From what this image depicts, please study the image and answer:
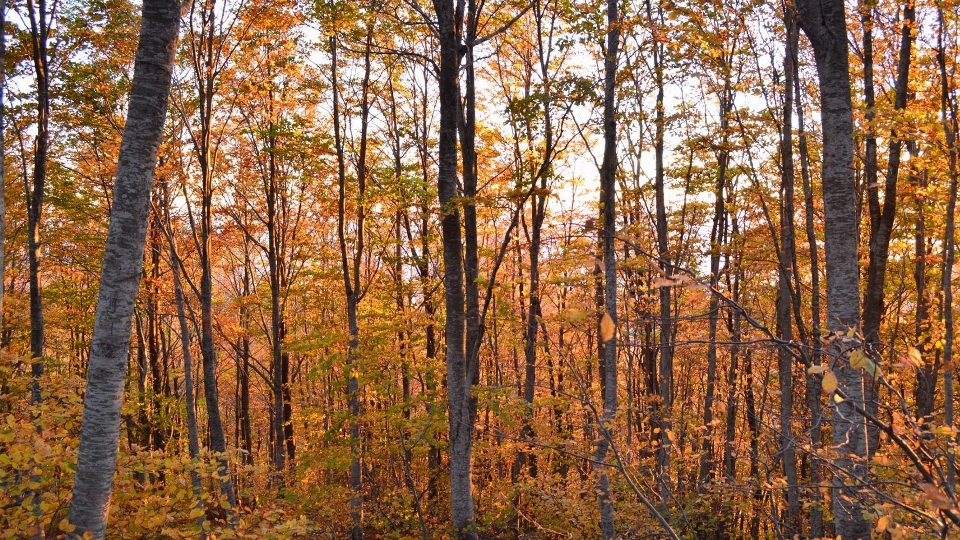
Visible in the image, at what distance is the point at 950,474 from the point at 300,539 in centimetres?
895

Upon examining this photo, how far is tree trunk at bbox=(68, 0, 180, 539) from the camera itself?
10.6ft

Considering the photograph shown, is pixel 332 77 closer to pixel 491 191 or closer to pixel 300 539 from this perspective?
pixel 491 191

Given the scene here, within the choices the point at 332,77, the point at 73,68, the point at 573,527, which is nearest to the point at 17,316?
the point at 73,68

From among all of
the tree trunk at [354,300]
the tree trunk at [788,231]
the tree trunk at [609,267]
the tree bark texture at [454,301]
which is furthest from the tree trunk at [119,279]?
the tree trunk at [788,231]

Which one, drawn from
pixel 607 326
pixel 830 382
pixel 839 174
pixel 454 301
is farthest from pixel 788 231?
pixel 607 326

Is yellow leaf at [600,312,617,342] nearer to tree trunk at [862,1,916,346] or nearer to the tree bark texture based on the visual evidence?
the tree bark texture

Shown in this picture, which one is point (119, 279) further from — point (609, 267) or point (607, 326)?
point (609, 267)

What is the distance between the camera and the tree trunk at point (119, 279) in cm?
323

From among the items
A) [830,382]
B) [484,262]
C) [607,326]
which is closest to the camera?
[830,382]

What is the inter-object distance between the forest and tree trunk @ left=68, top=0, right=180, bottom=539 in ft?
0.06

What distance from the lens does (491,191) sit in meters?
12.6

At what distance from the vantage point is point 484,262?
1462cm

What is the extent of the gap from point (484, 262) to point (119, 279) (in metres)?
11.6

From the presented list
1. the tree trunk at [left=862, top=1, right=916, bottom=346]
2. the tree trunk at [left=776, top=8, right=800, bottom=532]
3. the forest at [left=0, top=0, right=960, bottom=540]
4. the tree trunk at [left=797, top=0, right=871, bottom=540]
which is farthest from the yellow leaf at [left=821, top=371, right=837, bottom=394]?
the tree trunk at [left=776, top=8, right=800, bottom=532]
